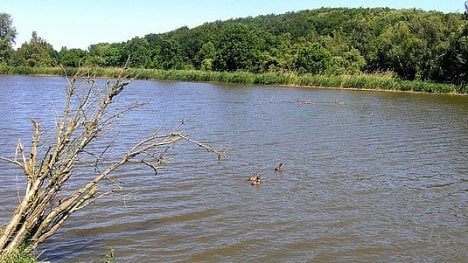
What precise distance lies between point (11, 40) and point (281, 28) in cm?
6593

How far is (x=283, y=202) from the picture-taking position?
44.6ft

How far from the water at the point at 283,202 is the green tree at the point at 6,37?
8712 cm

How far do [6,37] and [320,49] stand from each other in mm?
72251

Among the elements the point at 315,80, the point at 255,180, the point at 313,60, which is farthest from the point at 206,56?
the point at 255,180

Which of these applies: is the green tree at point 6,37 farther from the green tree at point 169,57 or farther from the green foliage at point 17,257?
the green foliage at point 17,257

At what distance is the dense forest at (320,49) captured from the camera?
222 feet

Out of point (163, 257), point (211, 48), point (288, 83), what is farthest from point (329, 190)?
point (211, 48)

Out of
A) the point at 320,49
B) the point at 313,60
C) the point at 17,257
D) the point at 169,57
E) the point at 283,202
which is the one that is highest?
the point at 320,49

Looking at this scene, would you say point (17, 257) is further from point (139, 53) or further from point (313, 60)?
point (139, 53)

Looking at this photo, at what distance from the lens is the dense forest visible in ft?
222

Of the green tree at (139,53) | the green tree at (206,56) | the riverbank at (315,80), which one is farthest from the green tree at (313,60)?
the green tree at (139,53)

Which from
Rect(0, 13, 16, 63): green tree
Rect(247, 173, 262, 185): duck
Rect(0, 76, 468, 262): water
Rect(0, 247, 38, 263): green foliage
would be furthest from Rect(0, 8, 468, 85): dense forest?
Rect(0, 247, 38, 263): green foliage

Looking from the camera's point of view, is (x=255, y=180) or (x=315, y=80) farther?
(x=315, y=80)

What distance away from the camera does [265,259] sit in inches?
381
